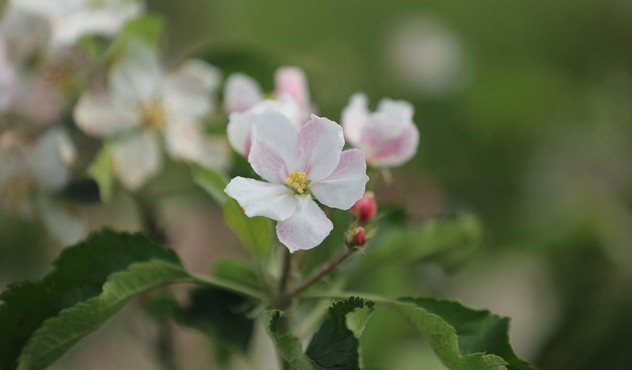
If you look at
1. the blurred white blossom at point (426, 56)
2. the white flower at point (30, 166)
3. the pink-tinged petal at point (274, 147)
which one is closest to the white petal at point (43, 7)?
the white flower at point (30, 166)

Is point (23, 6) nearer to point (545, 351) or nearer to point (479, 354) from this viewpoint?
point (479, 354)

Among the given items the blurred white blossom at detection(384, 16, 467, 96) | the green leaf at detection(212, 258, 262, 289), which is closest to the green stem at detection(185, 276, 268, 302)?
the green leaf at detection(212, 258, 262, 289)

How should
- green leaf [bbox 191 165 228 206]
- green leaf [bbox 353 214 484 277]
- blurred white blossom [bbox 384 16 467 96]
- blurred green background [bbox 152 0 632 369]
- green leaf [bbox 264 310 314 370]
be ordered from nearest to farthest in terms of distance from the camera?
1. green leaf [bbox 264 310 314 370]
2. green leaf [bbox 191 165 228 206]
3. green leaf [bbox 353 214 484 277]
4. blurred green background [bbox 152 0 632 369]
5. blurred white blossom [bbox 384 16 467 96]

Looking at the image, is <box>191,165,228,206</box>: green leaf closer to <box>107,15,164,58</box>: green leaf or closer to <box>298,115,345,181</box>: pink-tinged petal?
<box>298,115,345,181</box>: pink-tinged petal

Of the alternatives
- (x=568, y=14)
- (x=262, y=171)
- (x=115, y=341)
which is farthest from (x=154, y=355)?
(x=568, y=14)

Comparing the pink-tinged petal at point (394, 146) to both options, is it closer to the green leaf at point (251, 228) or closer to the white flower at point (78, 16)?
the green leaf at point (251, 228)
